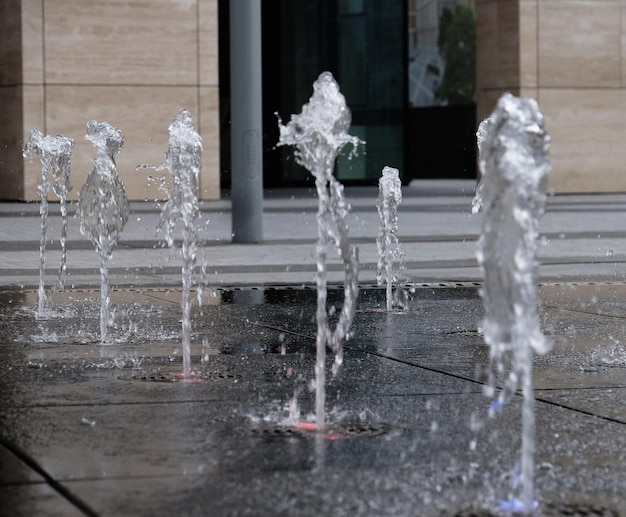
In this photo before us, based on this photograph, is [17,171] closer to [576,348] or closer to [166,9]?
[166,9]

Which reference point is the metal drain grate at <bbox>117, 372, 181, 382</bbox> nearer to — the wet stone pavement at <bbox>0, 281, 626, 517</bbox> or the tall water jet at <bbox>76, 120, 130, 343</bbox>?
the wet stone pavement at <bbox>0, 281, 626, 517</bbox>

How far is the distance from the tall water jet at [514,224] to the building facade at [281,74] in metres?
20.7

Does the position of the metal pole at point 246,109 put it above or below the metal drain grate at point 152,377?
above

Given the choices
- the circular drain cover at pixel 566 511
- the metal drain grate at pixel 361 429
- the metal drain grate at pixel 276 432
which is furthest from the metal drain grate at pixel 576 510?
the metal drain grate at pixel 276 432

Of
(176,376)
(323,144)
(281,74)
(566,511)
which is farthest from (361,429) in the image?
(281,74)

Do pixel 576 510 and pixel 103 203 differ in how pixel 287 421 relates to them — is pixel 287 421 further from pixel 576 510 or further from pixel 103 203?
pixel 103 203

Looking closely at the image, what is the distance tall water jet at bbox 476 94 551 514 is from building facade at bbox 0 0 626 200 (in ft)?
67.8

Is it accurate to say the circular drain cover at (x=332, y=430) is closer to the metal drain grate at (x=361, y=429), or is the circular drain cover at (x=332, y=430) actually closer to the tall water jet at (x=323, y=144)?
the metal drain grate at (x=361, y=429)

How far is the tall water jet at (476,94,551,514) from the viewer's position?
4223mm

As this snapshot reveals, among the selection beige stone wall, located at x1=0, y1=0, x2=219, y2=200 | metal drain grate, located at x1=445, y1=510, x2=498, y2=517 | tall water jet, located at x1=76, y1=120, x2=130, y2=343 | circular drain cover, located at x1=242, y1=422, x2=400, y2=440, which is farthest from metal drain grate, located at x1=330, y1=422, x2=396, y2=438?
beige stone wall, located at x1=0, y1=0, x2=219, y2=200

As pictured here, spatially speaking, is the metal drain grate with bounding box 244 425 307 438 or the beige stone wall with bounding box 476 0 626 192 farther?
the beige stone wall with bounding box 476 0 626 192

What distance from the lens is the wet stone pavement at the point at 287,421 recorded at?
4137mm

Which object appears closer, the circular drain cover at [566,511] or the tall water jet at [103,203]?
the circular drain cover at [566,511]

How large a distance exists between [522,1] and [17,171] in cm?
1012
